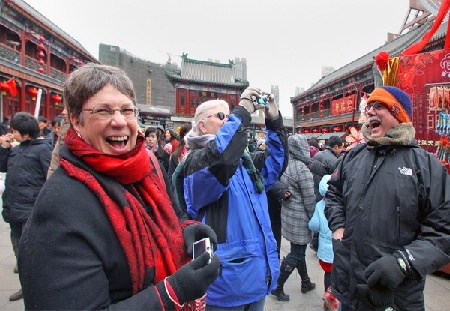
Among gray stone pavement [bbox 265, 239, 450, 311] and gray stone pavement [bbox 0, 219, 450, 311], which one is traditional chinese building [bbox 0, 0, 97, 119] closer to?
gray stone pavement [bbox 0, 219, 450, 311]

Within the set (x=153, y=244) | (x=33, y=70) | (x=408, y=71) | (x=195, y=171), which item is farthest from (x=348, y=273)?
(x=33, y=70)

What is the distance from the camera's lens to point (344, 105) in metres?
20.6

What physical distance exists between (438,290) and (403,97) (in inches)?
109

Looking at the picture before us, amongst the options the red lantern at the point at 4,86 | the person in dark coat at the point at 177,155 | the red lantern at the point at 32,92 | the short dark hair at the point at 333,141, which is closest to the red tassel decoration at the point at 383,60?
the short dark hair at the point at 333,141

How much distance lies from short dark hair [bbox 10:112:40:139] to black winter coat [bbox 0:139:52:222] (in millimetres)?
91

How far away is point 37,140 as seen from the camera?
3.21m

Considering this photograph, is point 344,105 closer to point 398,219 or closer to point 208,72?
point 208,72

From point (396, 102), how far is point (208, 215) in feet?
4.52

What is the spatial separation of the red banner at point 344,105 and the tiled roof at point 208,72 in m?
10.7

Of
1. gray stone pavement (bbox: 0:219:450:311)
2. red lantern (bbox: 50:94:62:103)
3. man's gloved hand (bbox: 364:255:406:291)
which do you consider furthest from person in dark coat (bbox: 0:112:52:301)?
red lantern (bbox: 50:94:62:103)

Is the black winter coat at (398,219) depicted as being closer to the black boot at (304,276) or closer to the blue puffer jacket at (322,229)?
the blue puffer jacket at (322,229)

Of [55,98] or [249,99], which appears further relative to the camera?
[55,98]

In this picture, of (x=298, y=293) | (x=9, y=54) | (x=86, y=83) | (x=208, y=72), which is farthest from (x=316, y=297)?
(x=208, y=72)

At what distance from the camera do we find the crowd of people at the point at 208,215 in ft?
2.62
